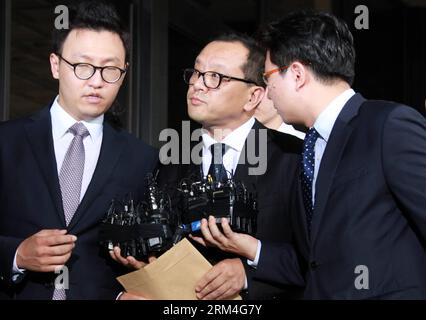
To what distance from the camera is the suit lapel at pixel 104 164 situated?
3.55 metres

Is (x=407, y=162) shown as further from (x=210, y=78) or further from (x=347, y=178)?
(x=210, y=78)

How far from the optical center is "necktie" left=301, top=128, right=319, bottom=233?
331 centimetres

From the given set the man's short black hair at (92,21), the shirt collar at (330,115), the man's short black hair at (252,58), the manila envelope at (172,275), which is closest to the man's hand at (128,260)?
the manila envelope at (172,275)

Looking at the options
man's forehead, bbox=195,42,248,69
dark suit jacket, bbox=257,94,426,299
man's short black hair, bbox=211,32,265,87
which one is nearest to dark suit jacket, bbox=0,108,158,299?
man's forehead, bbox=195,42,248,69

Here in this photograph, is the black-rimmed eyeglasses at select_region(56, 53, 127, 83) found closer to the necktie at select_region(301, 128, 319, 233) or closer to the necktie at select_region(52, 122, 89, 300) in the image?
the necktie at select_region(52, 122, 89, 300)

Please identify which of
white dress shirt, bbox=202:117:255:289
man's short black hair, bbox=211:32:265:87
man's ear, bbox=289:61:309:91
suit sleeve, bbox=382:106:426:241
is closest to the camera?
suit sleeve, bbox=382:106:426:241

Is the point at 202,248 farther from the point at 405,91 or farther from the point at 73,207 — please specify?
the point at 405,91

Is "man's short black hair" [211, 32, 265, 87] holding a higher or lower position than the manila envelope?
higher

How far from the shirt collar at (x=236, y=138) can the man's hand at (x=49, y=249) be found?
31.3 inches

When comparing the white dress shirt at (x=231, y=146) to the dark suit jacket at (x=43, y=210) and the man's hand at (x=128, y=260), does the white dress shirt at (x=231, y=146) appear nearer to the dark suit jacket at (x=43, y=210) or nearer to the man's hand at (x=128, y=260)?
the dark suit jacket at (x=43, y=210)

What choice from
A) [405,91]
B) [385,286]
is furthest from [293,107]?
[405,91]

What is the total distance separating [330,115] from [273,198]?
0.45 meters

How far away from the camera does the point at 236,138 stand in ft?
12.6

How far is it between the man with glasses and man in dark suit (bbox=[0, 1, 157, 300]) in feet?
0.94
